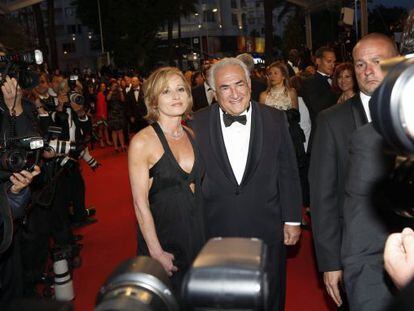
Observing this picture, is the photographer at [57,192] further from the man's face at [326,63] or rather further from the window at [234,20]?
the window at [234,20]

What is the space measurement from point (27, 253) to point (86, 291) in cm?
63

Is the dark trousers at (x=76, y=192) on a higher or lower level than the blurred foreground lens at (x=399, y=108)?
lower

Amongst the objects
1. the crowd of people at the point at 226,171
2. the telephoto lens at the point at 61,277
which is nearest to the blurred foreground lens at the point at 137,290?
the crowd of people at the point at 226,171

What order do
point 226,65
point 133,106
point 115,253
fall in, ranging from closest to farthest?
point 226,65 < point 115,253 < point 133,106

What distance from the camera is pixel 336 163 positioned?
109 inches

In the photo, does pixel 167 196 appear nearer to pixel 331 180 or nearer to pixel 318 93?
pixel 331 180

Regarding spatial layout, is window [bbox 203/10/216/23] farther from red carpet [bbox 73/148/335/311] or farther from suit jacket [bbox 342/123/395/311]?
suit jacket [bbox 342/123/395/311]

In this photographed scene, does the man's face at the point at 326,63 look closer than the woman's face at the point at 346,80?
No

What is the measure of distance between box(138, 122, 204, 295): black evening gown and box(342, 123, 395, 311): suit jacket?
1271 millimetres

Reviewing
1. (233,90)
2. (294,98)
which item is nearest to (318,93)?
(294,98)

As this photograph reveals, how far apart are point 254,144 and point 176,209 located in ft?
2.08

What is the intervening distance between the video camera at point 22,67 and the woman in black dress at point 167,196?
1.21 metres

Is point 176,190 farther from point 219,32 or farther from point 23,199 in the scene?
point 219,32

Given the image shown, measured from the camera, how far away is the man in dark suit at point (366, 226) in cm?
175
